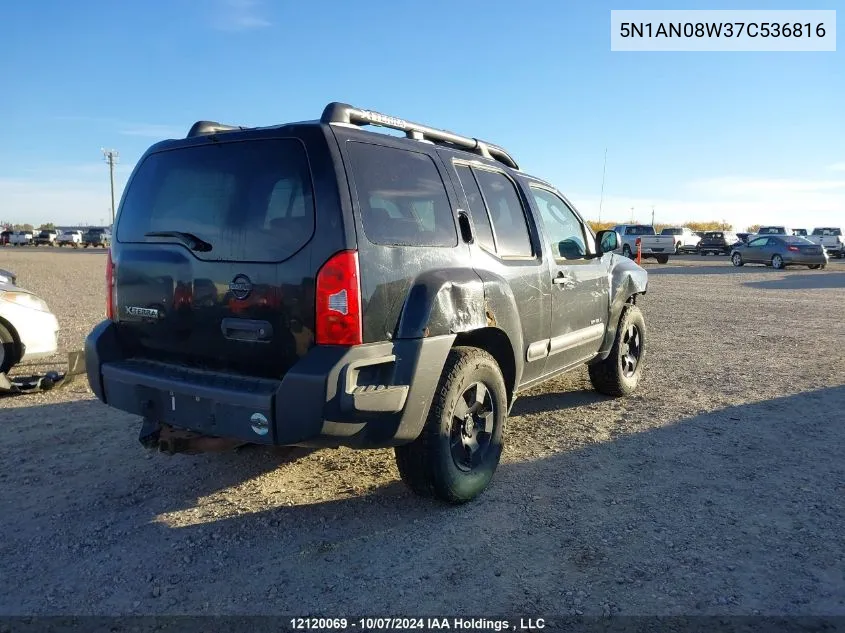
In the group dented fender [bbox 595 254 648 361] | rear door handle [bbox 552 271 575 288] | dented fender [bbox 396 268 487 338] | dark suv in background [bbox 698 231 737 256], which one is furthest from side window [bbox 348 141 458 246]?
dark suv in background [bbox 698 231 737 256]

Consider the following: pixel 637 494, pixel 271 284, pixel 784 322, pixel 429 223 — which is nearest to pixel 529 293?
pixel 429 223

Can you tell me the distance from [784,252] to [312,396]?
2802 centimetres

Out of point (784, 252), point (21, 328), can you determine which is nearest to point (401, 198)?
point (21, 328)

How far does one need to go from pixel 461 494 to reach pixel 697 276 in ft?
70.4

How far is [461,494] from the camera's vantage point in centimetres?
364

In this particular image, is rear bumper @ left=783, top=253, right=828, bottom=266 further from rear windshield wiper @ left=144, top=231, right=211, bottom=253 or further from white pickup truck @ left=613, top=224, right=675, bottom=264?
rear windshield wiper @ left=144, top=231, right=211, bottom=253

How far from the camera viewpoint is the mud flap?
5.94 m

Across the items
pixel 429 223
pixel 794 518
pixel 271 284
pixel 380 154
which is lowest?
pixel 794 518

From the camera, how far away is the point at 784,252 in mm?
26391

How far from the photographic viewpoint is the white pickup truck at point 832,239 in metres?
38.7

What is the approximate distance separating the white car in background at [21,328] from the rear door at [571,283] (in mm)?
5098

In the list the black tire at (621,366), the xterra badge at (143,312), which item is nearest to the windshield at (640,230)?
the black tire at (621,366)

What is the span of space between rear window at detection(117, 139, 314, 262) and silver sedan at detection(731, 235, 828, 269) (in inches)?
1094

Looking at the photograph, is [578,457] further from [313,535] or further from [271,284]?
[271,284]
